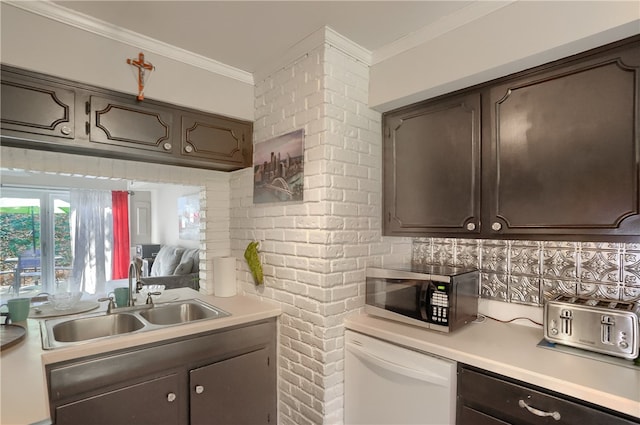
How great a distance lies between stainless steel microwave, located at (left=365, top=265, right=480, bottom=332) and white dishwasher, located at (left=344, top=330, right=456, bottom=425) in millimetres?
165

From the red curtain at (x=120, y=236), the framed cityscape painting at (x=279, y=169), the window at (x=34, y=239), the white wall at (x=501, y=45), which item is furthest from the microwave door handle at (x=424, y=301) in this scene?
the red curtain at (x=120, y=236)

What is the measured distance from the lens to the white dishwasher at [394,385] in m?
1.37

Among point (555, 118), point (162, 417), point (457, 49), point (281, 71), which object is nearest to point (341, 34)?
point (281, 71)

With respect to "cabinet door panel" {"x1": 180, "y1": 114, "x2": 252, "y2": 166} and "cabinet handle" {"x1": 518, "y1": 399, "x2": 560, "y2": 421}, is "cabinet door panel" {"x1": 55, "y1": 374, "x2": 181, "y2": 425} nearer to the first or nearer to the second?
"cabinet door panel" {"x1": 180, "y1": 114, "x2": 252, "y2": 166}

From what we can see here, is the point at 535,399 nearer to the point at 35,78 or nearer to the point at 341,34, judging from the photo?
the point at 341,34

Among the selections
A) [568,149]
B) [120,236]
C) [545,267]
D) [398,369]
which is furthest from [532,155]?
[120,236]

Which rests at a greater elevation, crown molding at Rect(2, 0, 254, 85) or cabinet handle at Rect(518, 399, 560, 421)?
crown molding at Rect(2, 0, 254, 85)

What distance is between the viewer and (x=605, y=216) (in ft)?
4.16

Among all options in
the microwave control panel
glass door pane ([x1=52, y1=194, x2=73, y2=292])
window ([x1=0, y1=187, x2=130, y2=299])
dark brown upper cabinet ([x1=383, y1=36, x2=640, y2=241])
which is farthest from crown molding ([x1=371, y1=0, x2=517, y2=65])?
glass door pane ([x1=52, y1=194, x2=73, y2=292])

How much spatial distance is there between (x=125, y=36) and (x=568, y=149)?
2217 millimetres

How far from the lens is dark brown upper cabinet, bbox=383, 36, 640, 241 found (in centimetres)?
124

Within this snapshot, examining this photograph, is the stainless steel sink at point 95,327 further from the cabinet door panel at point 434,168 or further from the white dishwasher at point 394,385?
the cabinet door panel at point 434,168

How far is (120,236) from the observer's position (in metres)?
5.02

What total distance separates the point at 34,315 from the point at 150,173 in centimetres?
101
